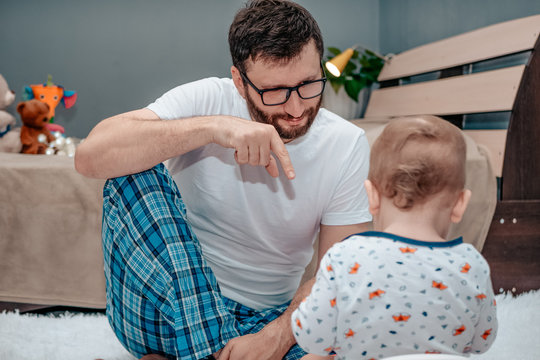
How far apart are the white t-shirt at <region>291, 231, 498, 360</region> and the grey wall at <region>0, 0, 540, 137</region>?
2684 millimetres

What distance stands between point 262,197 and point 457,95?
124 cm

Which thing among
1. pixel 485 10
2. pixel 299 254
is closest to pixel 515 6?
pixel 485 10

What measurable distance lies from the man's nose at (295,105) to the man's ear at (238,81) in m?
0.14

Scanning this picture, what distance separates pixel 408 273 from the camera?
2.18 feet

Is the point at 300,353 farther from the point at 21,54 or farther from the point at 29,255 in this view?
the point at 21,54

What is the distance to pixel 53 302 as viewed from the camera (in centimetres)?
164

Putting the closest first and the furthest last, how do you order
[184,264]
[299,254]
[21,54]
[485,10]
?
[184,264] → [299,254] → [485,10] → [21,54]

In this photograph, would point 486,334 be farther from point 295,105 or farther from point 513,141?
point 513,141

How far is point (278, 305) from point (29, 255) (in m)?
0.90

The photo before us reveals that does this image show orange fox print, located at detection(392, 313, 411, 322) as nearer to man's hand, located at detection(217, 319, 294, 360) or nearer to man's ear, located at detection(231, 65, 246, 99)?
man's hand, located at detection(217, 319, 294, 360)

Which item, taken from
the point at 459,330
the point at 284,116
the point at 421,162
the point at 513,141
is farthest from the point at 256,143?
the point at 513,141

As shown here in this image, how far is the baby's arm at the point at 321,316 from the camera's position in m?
0.69

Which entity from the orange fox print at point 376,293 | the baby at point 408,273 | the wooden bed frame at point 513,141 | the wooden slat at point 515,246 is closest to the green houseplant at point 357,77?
the wooden bed frame at point 513,141

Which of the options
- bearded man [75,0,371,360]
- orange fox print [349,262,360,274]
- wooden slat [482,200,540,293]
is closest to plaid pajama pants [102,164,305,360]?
bearded man [75,0,371,360]
